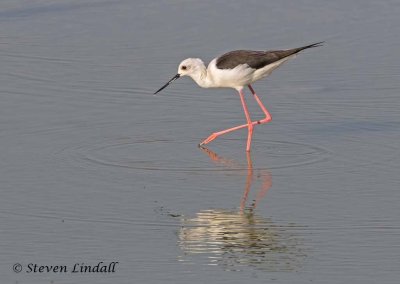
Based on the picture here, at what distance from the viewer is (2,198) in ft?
30.3

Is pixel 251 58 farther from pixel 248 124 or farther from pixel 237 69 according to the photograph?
pixel 248 124

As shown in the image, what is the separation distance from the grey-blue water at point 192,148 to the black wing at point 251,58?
522 millimetres

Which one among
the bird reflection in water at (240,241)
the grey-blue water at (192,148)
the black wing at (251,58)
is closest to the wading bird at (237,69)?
the black wing at (251,58)

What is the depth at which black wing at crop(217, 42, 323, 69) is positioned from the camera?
1157 centimetres

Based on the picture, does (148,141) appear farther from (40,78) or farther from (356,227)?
(356,227)

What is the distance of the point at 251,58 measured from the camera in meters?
11.6

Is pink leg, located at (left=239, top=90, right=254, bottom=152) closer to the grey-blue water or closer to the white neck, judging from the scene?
the grey-blue water

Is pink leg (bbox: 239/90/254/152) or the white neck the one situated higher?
the white neck

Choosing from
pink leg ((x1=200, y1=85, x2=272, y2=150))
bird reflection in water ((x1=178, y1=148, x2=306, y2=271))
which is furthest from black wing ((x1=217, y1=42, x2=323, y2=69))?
bird reflection in water ((x1=178, y1=148, x2=306, y2=271))

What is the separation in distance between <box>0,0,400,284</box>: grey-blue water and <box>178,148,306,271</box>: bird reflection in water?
0.02 metres

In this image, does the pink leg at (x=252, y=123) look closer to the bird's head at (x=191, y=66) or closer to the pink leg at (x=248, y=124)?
the pink leg at (x=248, y=124)

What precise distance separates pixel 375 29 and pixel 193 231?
6.44m

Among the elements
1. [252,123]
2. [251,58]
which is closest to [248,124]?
[252,123]

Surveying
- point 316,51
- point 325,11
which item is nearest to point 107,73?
point 316,51
